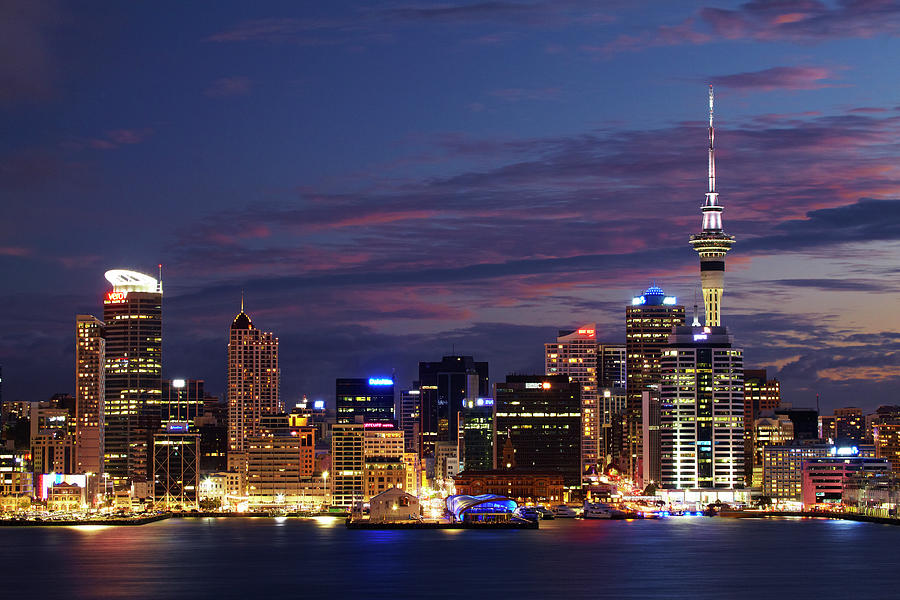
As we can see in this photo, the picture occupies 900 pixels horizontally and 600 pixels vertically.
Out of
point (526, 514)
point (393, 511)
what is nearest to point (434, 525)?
point (393, 511)

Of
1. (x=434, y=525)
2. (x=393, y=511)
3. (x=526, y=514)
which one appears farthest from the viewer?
(x=393, y=511)

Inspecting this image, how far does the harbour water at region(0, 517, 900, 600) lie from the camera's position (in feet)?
375

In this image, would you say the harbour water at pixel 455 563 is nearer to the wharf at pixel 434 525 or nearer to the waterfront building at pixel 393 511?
the wharf at pixel 434 525

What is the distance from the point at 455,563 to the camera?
13488 cm

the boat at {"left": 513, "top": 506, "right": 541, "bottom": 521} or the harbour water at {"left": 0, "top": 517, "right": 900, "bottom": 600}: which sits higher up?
the boat at {"left": 513, "top": 506, "right": 541, "bottom": 521}

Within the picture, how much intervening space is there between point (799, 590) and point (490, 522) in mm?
78340

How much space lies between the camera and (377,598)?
110 m

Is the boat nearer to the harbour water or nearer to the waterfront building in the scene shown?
the harbour water

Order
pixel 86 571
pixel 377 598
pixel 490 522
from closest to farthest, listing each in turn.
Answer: pixel 377 598, pixel 86 571, pixel 490 522

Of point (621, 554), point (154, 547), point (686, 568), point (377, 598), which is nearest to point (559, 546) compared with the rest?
point (621, 554)

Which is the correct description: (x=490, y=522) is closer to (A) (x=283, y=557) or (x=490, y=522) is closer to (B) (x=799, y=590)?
(A) (x=283, y=557)

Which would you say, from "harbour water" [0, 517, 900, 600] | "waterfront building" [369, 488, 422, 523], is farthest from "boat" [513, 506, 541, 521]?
"waterfront building" [369, 488, 422, 523]

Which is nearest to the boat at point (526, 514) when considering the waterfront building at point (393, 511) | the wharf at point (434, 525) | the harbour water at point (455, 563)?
the wharf at point (434, 525)

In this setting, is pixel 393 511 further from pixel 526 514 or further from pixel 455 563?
pixel 455 563
